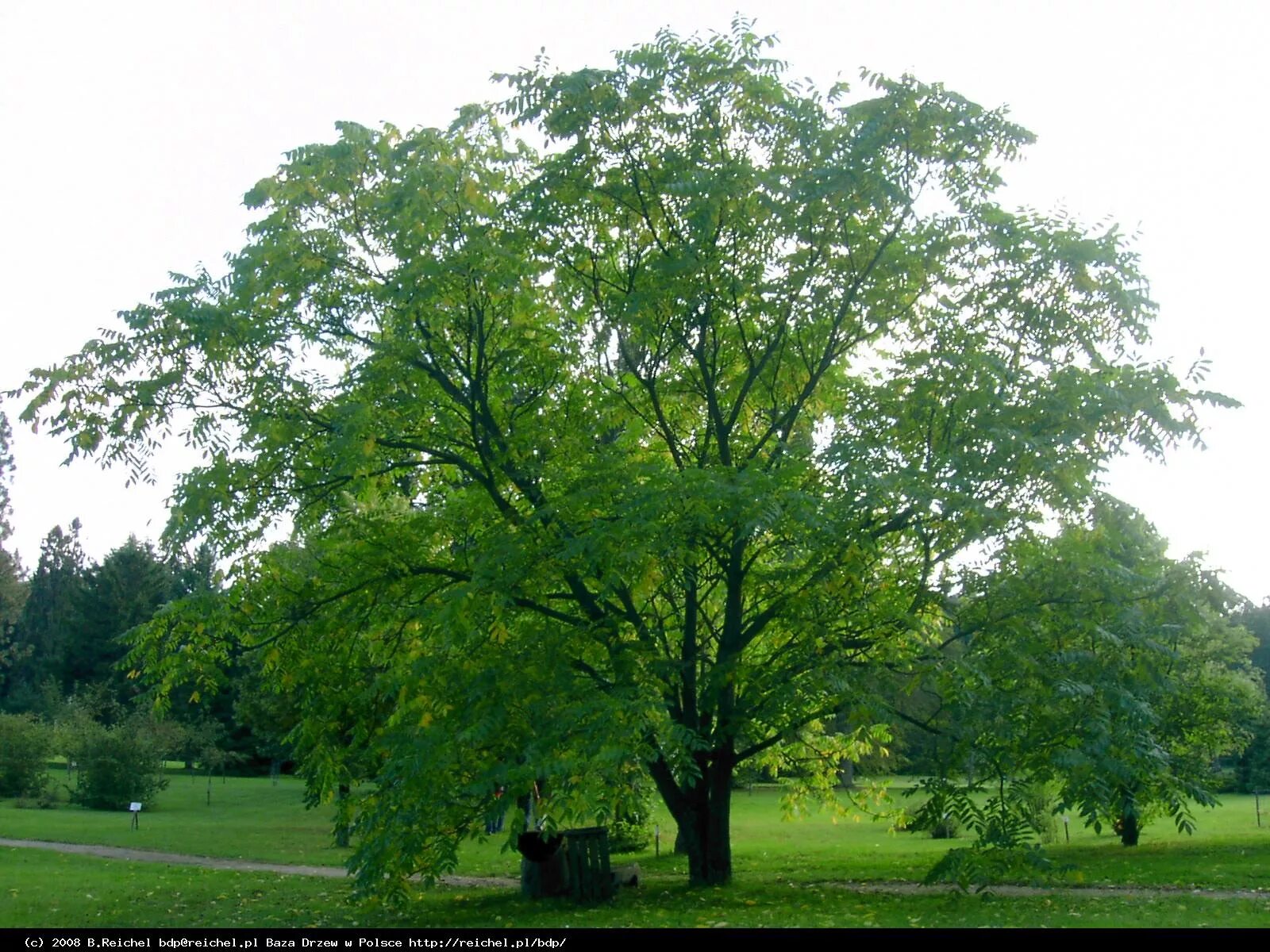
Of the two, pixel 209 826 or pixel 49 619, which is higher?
pixel 49 619

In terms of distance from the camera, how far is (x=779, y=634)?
12992 mm

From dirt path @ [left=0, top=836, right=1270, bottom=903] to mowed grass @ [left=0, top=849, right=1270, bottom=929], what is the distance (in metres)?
0.48

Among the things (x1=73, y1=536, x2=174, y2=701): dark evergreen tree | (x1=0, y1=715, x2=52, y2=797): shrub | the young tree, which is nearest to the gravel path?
the young tree

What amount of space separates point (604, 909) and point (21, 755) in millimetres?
33549

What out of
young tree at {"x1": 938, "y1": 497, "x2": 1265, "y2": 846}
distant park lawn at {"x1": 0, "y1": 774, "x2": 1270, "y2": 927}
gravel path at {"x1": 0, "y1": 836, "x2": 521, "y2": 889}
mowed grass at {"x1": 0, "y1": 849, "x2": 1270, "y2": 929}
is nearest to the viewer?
young tree at {"x1": 938, "y1": 497, "x2": 1265, "y2": 846}

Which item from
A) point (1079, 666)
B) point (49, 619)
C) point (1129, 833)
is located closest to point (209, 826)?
point (1129, 833)

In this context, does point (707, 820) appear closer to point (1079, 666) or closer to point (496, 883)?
point (496, 883)

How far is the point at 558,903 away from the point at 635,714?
4.06 m

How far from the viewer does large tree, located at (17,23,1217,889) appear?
34.1 feet

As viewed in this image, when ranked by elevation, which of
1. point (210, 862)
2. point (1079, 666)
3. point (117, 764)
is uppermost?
point (1079, 666)

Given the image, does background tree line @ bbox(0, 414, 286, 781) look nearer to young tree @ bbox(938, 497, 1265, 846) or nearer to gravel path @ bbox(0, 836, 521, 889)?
gravel path @ bbox(0, 836, 521, 889)

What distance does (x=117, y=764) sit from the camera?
3709 cm

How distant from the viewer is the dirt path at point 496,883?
1261 cm

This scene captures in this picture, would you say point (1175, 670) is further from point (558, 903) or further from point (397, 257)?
point (397, 257)
